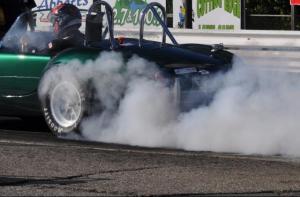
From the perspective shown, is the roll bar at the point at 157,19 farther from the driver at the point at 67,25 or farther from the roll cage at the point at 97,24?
the driver at the point at 67,25

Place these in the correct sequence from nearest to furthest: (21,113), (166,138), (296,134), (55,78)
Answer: (296,134), (166,138), (55,78), (21,113)

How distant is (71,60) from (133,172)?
244 centimetres

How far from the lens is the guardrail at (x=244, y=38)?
48.8 ft

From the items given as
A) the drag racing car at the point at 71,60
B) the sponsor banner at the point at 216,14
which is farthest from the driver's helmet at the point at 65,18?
the sponsor banner at the point at 216,14

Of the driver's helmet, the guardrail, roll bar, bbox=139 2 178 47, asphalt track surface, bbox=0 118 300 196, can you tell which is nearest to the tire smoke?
asphalt track surface, bbox=0 118 300 196

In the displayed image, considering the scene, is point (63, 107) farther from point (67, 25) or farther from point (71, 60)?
point (67, 25)

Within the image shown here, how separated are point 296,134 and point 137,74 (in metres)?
1.83

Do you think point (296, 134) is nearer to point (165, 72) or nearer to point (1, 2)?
point (165, 72)

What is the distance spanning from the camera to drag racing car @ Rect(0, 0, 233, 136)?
376 inches

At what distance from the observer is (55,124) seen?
1005cm

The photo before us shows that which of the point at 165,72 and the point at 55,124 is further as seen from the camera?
the point at 55,124

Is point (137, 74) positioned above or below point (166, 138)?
above

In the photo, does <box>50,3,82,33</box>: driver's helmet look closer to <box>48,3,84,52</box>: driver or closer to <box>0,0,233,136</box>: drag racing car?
<box>48,3,84,52</box>: driver

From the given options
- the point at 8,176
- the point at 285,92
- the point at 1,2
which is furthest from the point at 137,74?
the point at 1,2
